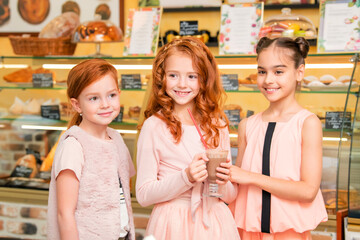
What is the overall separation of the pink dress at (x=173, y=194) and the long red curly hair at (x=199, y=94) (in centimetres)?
4

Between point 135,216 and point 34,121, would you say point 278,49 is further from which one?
point 34,121

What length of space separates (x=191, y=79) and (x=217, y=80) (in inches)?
5.9

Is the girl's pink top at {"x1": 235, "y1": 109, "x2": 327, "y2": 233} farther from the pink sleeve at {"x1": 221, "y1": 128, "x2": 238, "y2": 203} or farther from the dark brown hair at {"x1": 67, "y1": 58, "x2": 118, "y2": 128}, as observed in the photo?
the dark brown hair at {"x1": 67, "y1": 58, "x2": 118, "y2": 128}

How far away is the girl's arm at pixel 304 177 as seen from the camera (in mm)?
1821

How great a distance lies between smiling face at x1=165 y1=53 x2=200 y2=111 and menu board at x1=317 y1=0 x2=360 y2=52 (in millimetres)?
1363

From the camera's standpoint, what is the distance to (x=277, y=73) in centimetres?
189

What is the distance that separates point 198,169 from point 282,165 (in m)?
0.43

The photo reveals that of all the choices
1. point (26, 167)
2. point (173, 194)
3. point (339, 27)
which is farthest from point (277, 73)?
point (26, 167)

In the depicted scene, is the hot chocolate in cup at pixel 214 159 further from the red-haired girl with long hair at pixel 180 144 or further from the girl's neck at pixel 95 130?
the girl's neck at pixel 95 130

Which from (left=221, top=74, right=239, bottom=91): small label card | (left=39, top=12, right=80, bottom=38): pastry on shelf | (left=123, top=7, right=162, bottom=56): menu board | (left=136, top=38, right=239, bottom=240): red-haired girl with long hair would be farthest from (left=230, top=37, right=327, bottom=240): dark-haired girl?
(left=39, top=12, right=80, bottom=38): pastry on shelf

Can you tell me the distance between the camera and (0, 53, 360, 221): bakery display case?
2621 mm

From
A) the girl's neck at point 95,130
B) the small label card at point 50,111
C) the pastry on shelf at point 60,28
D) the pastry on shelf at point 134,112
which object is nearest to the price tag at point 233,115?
the pastry on shelf at point 134,112

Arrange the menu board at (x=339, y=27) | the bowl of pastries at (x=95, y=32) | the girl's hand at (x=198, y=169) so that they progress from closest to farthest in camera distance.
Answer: the girl's hand at (x=198, y=169) < the menu board at (x=339, y=27) < the bowl of pastries at (x=95, y=32)

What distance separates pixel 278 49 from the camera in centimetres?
189
